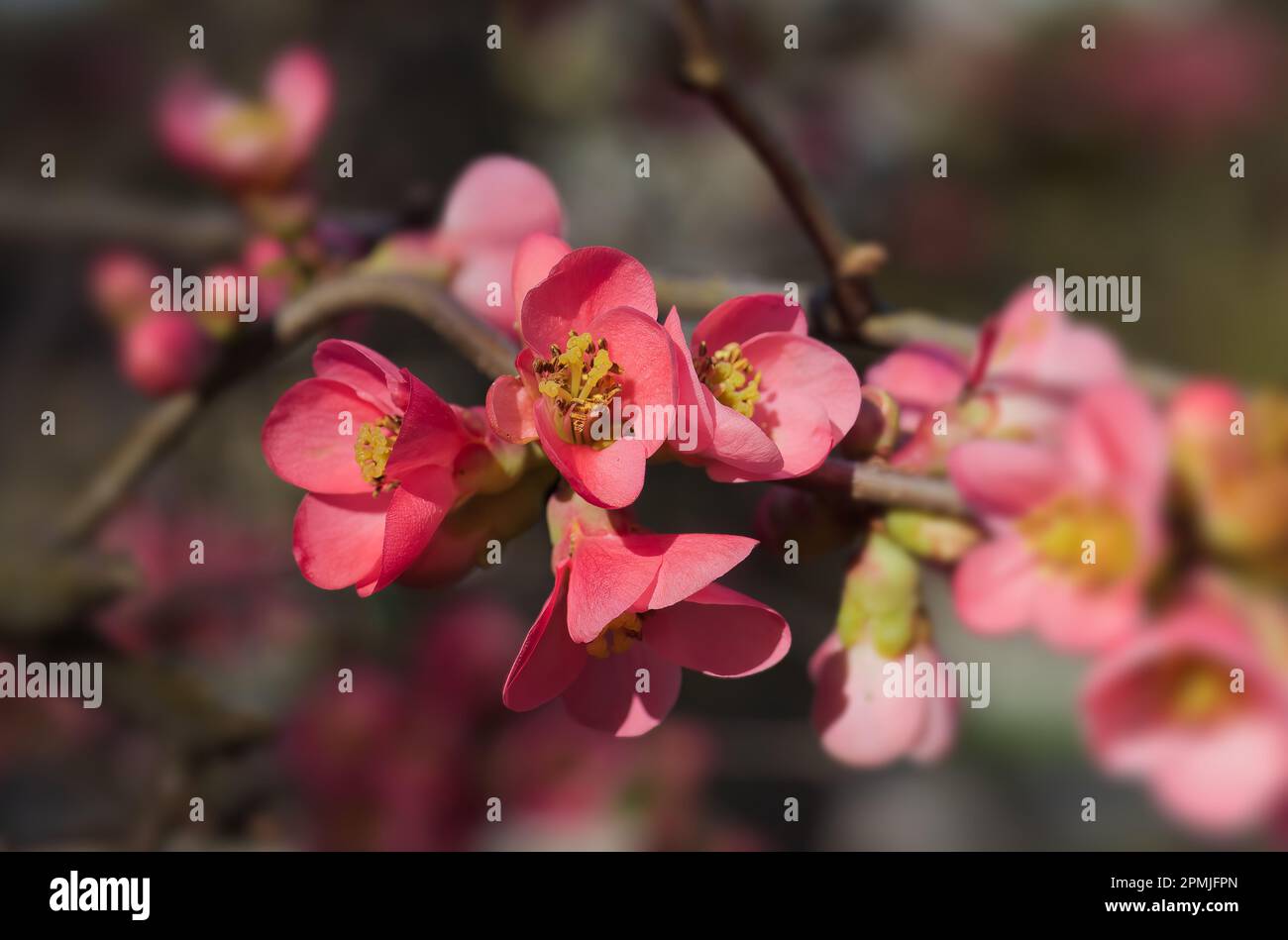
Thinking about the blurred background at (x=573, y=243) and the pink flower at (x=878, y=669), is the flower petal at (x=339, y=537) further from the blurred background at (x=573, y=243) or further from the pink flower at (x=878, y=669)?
the blurred background at (x=573, y=243)

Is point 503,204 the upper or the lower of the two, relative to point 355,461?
upper

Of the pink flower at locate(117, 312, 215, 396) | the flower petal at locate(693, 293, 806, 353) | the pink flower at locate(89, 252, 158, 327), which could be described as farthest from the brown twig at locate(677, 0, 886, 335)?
the pink flower at locate(89, 252, 158, 327)

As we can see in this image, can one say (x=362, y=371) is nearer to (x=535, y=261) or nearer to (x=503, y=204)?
(x=535, y=261)

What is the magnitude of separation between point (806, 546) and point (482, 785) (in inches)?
31.2

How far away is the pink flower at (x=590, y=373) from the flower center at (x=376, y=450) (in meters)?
0.06

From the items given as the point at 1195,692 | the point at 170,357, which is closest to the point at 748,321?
the point at 1195,692

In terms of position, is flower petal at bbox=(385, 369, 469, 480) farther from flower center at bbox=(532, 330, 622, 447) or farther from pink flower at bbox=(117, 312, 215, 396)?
pink flower at bbox=(117, 312, 215, 396)

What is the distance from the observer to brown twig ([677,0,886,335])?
2.02ft

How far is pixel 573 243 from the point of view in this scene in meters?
1.11

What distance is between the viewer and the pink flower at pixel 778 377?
0.46m

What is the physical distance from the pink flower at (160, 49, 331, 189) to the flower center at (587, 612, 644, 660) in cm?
61

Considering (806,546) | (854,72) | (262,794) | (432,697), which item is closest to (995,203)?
(854,72)

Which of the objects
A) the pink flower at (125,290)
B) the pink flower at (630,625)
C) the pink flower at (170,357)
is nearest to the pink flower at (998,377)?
the pink flower at (630,625)

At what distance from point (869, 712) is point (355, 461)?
27cm
